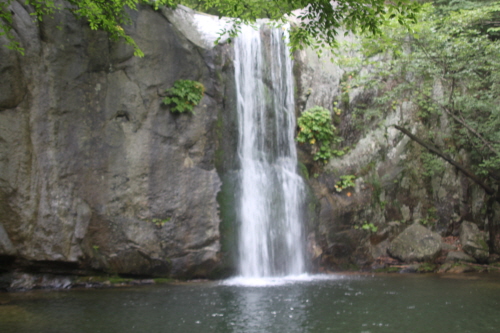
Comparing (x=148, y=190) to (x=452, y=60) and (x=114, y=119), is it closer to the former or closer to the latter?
(x=114, y=119)

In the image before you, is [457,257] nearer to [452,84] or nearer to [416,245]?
[416,245]

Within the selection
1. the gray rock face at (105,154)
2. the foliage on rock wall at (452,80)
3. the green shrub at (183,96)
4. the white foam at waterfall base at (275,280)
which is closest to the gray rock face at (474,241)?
the foliage on rock wall at (452,80)

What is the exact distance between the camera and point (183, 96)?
10000mm

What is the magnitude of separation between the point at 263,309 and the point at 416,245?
7037 mm

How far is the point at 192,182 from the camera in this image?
9852 mm

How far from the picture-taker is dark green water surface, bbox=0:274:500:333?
513 cm

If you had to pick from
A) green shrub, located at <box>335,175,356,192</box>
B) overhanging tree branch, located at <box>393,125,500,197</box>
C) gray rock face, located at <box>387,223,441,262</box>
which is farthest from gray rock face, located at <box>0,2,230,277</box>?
overhanging tree branch, located at <box>393,125,500,197</box>

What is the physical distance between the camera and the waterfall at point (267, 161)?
10422 millimetres

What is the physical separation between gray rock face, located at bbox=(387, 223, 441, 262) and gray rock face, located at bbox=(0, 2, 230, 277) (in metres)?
5.48

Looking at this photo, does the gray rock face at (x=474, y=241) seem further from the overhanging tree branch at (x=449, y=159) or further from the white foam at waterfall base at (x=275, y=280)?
the white foam at waterfall base at (x=275, y=280)

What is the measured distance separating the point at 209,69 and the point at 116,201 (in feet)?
14.3

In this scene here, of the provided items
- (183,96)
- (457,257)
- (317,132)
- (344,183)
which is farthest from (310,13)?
(457,257)

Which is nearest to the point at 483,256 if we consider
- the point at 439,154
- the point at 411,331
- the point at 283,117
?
the point at 439,154

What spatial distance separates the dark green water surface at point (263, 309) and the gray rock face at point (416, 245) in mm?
2588
